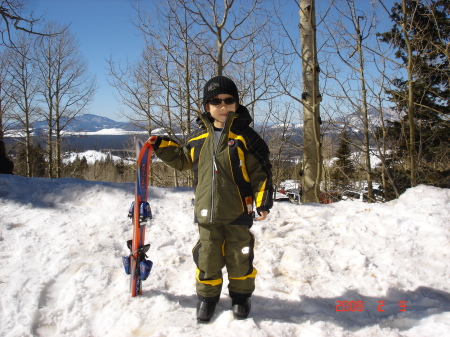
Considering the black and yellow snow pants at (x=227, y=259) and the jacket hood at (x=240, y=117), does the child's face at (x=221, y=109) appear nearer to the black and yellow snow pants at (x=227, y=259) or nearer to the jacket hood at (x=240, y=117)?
the jacket hood at (x=240, y=117)

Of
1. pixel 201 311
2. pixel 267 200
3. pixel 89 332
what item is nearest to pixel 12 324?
pixel 89 332

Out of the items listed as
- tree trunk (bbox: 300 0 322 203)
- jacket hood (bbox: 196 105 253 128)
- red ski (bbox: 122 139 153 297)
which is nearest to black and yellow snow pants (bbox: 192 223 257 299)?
red ski (bbox: 122 139 153 297)

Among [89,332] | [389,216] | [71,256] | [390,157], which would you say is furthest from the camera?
[390,157]

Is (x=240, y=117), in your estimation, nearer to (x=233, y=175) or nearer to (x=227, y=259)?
(x=233, y=175)

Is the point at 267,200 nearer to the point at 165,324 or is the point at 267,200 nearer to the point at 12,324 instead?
the point at 165,324

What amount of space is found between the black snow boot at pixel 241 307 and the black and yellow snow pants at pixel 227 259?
4 cm

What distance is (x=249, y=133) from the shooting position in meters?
2.22

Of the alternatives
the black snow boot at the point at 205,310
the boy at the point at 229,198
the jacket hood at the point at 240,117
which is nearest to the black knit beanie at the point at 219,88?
the boy at the point at 229,198

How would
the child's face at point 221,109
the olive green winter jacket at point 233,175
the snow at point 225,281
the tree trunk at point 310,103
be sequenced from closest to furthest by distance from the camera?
1. the snow at point 225,281
2. the olive green winter jacket at point 233,175
3. the child's face at point 221,109
4. the tree trunk at point 310,103

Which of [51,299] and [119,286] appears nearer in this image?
[51,299]

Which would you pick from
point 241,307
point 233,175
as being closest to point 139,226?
point 233,175

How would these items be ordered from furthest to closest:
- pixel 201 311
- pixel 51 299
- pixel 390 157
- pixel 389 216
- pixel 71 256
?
1. pixel 390 157
2. pixel 389 216
3. pixel 71 256
4. pixel 51 299
5. pixel 201 311

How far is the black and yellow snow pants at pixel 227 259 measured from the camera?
85.6 inches

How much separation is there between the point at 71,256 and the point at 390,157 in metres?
7.33
